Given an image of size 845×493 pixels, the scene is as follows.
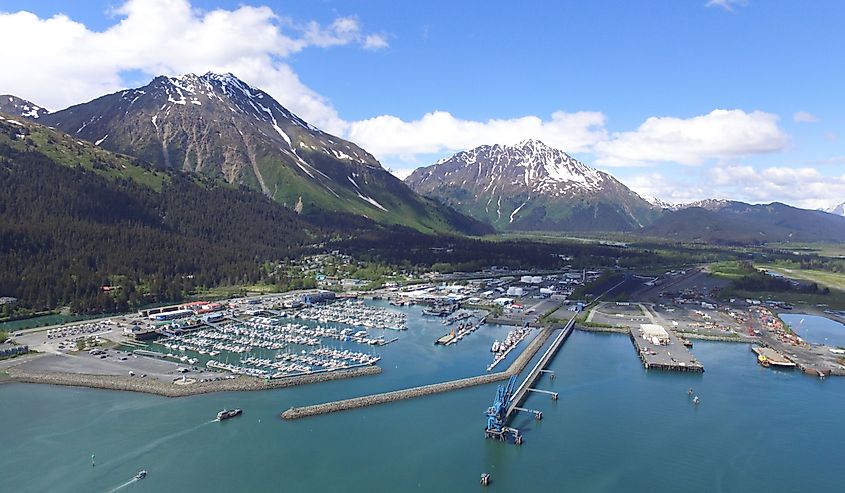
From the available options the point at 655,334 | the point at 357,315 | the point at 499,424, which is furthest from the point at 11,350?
the point at 655,334

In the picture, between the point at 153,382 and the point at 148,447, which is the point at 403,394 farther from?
the point at 153,382

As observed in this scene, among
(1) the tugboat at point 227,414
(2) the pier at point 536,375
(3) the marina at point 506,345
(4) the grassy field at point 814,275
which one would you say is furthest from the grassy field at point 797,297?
(1) the tugboat at point 227,414

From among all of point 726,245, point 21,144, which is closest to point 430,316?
point 21,144

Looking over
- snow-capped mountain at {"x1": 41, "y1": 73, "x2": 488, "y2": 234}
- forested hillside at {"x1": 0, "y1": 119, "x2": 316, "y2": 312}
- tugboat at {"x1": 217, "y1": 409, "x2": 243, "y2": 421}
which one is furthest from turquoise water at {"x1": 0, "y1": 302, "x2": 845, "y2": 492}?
snow-capped mountain at {"x1": 41, "y1": 73, "x2": 488, "y2": 234}

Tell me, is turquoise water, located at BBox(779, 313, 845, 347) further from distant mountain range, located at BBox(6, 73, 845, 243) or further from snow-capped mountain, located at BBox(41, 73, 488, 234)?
snow-capped mountain, located at BBox(41, 73, 488, 234)

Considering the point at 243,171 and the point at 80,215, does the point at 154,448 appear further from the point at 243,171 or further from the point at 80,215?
the point at 243,171

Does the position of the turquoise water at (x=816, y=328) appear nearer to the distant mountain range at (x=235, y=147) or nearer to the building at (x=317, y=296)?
the building at (x=317, y=296)
